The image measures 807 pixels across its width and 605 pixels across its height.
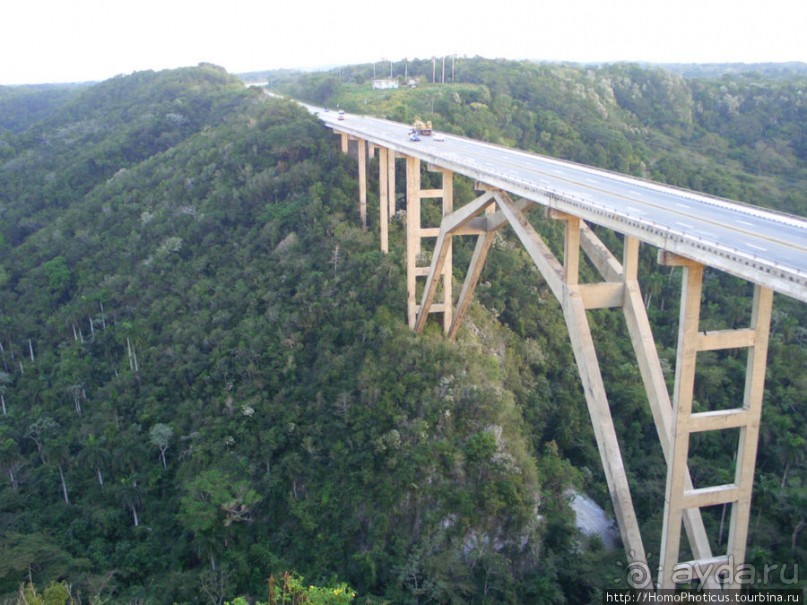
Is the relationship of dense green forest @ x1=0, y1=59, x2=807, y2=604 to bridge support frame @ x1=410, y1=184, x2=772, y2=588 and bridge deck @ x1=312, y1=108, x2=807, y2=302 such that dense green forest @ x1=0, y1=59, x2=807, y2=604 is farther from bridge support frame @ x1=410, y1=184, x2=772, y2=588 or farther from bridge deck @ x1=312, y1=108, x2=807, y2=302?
bridge deck @ x1=312, y1=108, x2=807, y2=302

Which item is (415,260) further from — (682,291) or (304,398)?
(682,291)

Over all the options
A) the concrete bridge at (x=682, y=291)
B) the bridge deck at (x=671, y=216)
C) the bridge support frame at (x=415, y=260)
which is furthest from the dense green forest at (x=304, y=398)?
the bridge deck at (x=671, y=216)

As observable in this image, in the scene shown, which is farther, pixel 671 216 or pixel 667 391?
pixel 667 391

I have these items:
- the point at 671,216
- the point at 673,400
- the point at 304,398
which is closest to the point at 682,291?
the point at 673,400

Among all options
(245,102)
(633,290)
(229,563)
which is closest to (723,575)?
(633,290)

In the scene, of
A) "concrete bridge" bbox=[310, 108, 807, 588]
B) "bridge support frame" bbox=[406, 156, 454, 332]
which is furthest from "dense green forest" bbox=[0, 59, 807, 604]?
"concrete bridge" bbox=[310, 108, 807, 588]

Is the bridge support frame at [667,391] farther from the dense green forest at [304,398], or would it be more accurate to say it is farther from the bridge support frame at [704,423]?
the dense green forest at [304,398]
